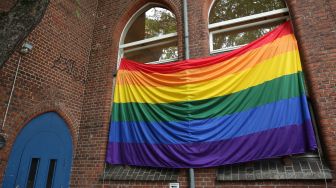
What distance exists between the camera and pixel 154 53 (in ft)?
22.0

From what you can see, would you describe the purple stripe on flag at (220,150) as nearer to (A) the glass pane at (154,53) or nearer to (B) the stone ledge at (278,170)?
(B) the stone ledge at (278,170)

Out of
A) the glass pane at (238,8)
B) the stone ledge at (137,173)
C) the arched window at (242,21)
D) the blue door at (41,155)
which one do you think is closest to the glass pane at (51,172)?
the blue door at (41,155)

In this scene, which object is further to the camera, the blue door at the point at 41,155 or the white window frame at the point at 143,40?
the white window frame at the point at 143,40

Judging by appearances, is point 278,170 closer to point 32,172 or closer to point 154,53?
point 154,53

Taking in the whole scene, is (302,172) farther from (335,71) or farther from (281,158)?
(335,71)

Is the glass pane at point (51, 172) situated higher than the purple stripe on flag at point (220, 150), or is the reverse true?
the purple stripe on flag at point (220, 150)

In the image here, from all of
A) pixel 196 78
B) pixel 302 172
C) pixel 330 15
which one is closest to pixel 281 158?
pixel 302 172

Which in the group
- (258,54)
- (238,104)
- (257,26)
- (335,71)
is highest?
(257,26)

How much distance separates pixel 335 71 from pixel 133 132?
4.18 m

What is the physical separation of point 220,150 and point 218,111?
0.76 meters

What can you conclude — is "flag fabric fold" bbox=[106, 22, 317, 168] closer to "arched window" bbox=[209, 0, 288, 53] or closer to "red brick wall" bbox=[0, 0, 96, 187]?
"arched window" bbox=[209, 0, 288, 53]

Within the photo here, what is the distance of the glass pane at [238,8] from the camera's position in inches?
224

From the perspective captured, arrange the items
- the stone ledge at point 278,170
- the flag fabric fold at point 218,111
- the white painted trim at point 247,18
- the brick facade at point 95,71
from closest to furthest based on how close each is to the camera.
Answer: the stone ledge at point 278,170 → the flag fabric fold at point 218,111 → the brick facade at point 95,71 → the white painted trim at point 247,18

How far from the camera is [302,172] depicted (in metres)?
4.07
